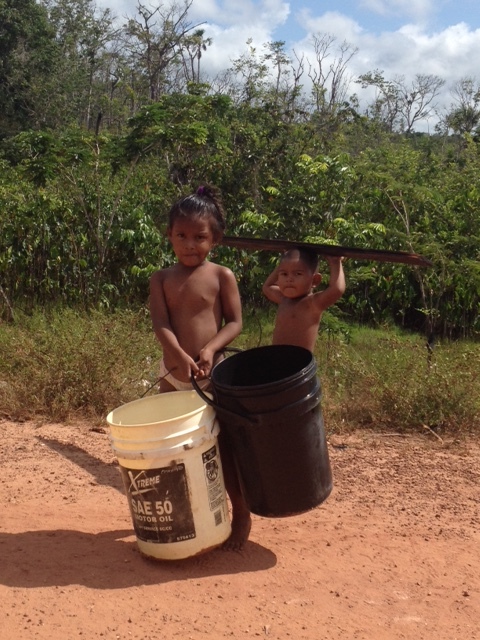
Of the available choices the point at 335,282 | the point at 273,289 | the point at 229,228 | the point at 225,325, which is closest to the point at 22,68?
the point at 229,228

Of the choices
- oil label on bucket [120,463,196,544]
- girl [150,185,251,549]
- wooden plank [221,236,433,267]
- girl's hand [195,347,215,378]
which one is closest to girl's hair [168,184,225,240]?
girl [150,185,251,549]

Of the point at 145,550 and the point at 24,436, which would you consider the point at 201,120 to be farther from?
the point at 145,550

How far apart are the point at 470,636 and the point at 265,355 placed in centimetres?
125

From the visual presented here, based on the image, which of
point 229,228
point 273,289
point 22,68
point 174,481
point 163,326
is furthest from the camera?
point 22,68

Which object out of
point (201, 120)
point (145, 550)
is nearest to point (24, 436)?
point (145, 550)

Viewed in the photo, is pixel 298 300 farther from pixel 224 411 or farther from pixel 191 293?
pixel 224 411

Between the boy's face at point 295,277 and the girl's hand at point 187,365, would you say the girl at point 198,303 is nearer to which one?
the girl's hand at point 187,365

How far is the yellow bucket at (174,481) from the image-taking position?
2.83 meters

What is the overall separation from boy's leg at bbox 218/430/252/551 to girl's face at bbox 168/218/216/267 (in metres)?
0.74

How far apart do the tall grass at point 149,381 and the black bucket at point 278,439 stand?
1737 mm

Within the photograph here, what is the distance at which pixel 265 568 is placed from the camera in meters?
3.02

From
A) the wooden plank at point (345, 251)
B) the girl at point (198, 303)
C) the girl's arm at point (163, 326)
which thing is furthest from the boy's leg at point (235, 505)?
the wooden plank at point (345, 251)

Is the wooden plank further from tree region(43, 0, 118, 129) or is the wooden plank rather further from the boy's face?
tree region(43, 0, 118, 129)

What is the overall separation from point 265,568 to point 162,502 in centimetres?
49
